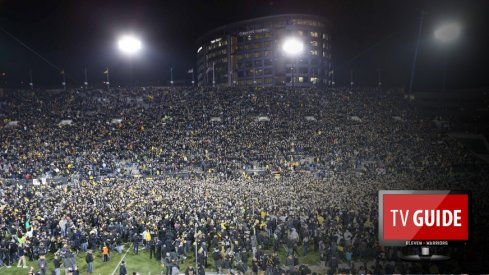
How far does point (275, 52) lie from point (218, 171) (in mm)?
84444

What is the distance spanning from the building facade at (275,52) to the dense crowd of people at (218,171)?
5600 centimetres

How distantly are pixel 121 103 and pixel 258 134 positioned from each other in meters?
21.5

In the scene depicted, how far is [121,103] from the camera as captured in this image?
189ft

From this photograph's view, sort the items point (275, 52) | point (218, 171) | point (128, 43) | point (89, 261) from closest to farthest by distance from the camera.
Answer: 1. point (89, 261)
2. point (218, 171)
3. point (128, 43)
4. point (275, 52)

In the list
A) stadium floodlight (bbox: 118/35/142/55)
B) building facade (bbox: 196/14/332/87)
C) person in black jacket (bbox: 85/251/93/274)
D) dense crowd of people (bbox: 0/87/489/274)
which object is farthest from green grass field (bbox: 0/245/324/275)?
building facade (bbox: 196/14/332/87)

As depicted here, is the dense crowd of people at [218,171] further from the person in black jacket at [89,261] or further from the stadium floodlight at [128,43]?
the stadium floodlight at [128,43]

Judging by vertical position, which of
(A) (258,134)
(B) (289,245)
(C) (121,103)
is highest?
(C) (121,103)

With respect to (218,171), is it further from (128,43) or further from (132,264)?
(128,43)

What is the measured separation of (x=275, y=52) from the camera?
387 ft

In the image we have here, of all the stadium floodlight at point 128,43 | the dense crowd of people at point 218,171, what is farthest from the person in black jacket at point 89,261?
the stadium floodlight at point 128,43

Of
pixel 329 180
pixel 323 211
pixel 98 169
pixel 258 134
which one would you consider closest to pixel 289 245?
pixel 323 211

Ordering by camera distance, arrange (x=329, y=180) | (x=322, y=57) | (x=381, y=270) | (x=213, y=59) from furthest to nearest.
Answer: (x=213, y=59) < (x=322, y=57) < (x=329, y=180) < (x=381, y=270)

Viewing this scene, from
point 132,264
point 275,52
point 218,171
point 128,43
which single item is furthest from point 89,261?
point 275,52

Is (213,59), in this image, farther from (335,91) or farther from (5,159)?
(5,159)
